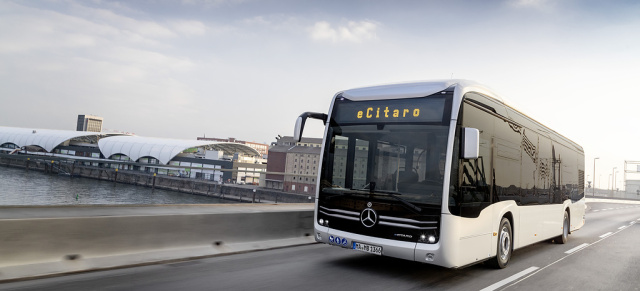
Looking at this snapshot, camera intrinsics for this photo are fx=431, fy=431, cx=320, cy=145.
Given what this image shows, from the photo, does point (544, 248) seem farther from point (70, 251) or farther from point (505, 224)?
point (70, 251)

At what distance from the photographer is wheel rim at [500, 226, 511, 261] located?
714 cm

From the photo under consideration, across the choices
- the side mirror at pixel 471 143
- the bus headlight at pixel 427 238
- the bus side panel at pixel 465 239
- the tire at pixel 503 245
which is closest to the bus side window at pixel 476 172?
the bus side panel at pixel 465 239

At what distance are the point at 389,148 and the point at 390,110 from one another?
579 millimetres

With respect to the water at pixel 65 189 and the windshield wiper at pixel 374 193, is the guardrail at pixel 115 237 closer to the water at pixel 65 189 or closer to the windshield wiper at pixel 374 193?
the water at pixel 65 189

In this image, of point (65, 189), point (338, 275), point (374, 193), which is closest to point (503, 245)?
point (374, 193)

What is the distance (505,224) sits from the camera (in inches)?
287

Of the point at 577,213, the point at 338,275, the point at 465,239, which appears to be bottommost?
the point at 338,275

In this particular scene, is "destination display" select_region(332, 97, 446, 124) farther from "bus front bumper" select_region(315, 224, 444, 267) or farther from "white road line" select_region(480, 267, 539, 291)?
"white road line" select_region(480, 267, 539, 291)

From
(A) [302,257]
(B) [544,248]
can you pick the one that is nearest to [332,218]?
(A) [302,257]

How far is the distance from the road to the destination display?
229cm

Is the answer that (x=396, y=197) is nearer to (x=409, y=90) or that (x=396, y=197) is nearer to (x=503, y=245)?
(x=409, y=90)

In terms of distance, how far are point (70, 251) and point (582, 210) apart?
13992 mm

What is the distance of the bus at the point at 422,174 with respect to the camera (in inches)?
226

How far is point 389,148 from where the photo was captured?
627 centimetres
